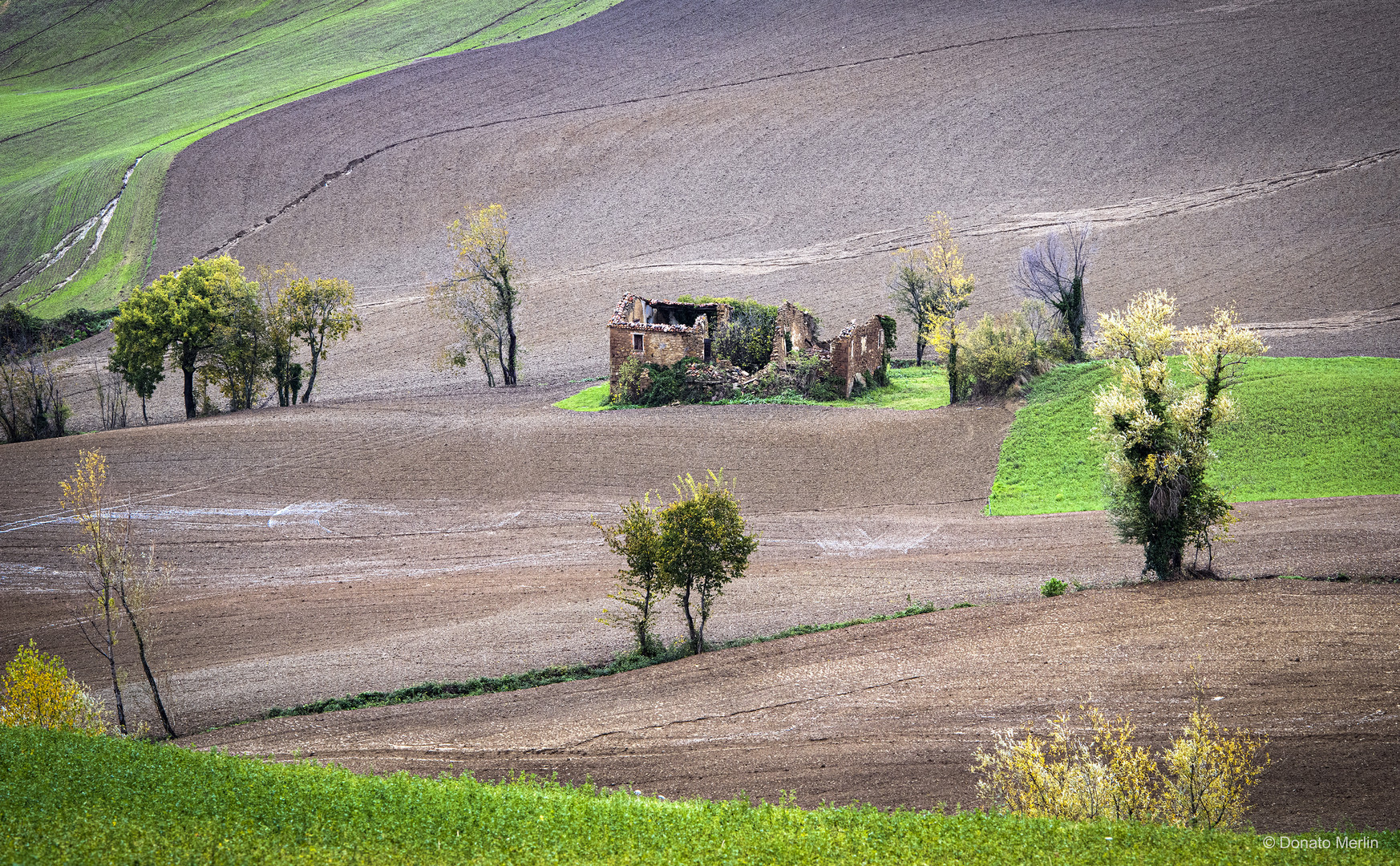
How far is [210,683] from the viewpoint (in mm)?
22453

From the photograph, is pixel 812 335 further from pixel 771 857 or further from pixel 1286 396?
pixel 771 857

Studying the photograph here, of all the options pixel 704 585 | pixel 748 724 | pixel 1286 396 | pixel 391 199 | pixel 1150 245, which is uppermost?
pixel 391 199

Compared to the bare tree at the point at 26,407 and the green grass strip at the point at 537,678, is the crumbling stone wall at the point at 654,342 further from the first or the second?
the bare tree at the point at 26,407

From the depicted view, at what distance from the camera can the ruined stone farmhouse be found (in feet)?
165

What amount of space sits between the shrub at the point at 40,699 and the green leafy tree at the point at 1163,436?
23699 mm

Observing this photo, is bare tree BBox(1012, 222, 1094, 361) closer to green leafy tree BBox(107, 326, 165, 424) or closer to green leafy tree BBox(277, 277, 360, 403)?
green leafy tree BBox(277, 277, 360, 403)

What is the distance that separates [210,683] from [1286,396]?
3978 cm

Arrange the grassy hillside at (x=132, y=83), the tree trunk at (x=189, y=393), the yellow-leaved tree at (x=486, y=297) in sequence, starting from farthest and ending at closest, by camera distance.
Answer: the grassy hillside at (x=132, y=83), the yellow-leaved tree at (x=486, y=297), the tree trunk at (x=189, y=393)

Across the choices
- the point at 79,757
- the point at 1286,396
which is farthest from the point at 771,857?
the point at 1286,396

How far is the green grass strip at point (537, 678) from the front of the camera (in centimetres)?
2072

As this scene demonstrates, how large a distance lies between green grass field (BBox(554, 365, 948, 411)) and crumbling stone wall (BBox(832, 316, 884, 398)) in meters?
1.27

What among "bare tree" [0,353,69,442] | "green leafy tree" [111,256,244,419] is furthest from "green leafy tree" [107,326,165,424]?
"bare tree" [0,353,69,442]

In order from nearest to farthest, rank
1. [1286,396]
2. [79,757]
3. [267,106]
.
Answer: [79,757], [1286,396], [267,106]

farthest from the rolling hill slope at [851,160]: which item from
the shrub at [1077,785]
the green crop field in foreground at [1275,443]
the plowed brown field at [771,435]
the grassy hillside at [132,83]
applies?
the shrub at [1077,785]
